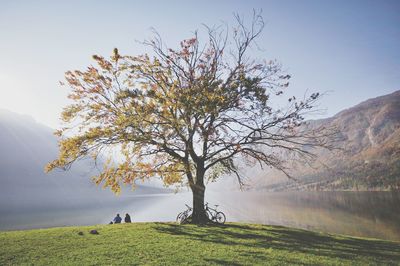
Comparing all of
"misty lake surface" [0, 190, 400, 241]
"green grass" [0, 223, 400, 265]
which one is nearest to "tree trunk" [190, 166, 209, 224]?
"green grass" [0, 223, 400, 265]

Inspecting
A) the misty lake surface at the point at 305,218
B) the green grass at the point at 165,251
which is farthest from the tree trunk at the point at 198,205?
the misty lake surface at the point at 305,218

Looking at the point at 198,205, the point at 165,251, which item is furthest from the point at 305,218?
the point at 165,251

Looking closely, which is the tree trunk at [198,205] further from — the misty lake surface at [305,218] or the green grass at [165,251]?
the misty lake surface at [305,218]

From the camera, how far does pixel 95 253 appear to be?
11039 mm

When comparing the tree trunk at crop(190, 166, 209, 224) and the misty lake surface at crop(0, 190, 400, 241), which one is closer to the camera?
the tree trunk at crop(190, 166, 209, 224)

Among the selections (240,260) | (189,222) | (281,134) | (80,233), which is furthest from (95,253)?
(281,134)

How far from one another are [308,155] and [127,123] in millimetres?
13913

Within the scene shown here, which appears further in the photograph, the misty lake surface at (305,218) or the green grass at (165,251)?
the misty lake surface at (305,218)

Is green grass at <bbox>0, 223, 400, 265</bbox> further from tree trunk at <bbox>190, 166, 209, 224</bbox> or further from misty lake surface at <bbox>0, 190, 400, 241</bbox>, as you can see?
misty lake surface at <bbox>0, 190, 400, 241</bbox>

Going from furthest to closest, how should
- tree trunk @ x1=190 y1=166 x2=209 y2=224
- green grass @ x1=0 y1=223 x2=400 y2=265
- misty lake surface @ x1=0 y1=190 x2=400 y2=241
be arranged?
misty lake surface @ x1=0 y1=190 x2=400 y2=241 → tree trunk @ x1=190 y1=166 x2=209 y2=224 → green grass @ x1=0 y1=223 x2=400 y2=265

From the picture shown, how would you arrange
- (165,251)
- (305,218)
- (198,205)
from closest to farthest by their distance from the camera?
(165,251)
(198,205)
(305,218)

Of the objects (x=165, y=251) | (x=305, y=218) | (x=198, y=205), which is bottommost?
(x=305, y=218)

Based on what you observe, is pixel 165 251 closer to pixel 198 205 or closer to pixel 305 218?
pixel 198 205

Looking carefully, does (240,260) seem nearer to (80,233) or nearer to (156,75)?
(80,233)
